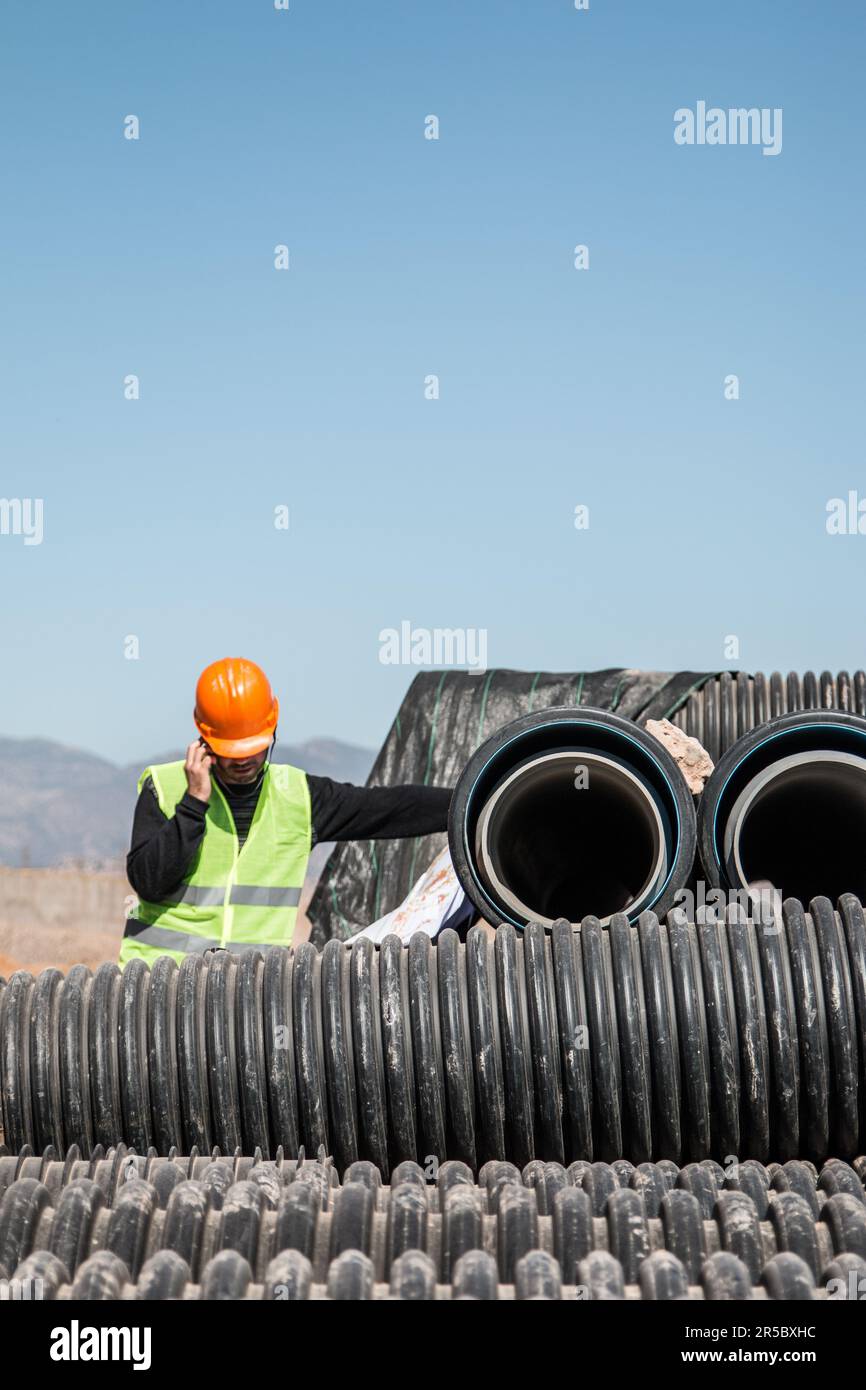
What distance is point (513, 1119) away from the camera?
3969 mm

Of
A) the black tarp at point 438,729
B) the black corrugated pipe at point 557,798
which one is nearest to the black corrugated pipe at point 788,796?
the black corrugated pipe at point 557,798

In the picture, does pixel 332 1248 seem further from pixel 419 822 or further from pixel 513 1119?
pixel 419 822

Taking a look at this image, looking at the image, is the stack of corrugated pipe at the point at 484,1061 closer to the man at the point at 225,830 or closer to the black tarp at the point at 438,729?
the man at the point at 225,830

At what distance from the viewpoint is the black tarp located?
363 inches

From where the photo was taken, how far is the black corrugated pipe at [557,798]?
4.54 meters

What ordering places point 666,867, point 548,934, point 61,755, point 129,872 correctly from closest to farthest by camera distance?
point 548,934 < point 666,867 < point 129,872 < point 61,755

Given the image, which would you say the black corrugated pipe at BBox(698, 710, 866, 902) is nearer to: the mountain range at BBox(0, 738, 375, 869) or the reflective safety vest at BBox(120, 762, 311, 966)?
the reflective safety vest at BBox(120, 762, 311, 966)

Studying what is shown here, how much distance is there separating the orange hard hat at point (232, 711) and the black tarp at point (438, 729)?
13.5 feet

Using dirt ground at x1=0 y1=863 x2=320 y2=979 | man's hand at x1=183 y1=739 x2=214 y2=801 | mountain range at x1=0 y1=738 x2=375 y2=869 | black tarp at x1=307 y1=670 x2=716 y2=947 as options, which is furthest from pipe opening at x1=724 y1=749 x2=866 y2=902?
mountain range at x1=0 y1=738 x2=375 y2=869

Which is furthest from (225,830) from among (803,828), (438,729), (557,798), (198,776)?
(438,729)

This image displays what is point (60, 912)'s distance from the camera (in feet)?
84.4

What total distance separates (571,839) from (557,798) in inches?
17.6
